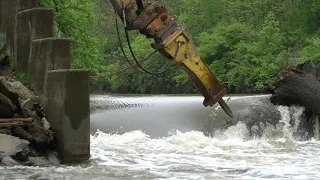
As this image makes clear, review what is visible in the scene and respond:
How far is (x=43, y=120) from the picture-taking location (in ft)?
39.3

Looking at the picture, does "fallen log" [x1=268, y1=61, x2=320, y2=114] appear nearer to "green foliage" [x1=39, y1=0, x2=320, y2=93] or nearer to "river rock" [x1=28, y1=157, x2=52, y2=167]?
"river rock" [x1=28, y1=157, x2=52, y2=167]

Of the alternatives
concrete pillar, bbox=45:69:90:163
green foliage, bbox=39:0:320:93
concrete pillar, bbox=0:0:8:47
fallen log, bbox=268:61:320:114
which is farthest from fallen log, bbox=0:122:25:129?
green foliage, bbox=39:0:320:93

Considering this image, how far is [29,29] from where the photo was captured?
14562 millimetres

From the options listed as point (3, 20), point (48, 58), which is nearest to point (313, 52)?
point (3, 20)

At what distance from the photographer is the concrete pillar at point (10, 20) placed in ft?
50.2

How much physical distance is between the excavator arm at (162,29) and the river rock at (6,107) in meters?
2.92

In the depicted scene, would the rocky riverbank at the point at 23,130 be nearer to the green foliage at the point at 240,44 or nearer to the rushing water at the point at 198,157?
the rushing water at the point at 198,157

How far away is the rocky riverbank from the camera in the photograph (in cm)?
1084

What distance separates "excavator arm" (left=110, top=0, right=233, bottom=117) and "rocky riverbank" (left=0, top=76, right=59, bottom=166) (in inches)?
101

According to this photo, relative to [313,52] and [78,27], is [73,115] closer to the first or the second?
[78,27]

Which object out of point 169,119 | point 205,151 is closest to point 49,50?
point 205,151

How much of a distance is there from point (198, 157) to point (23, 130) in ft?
11.3

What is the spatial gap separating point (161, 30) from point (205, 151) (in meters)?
2.74

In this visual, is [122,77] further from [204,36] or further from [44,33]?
[44,33]
